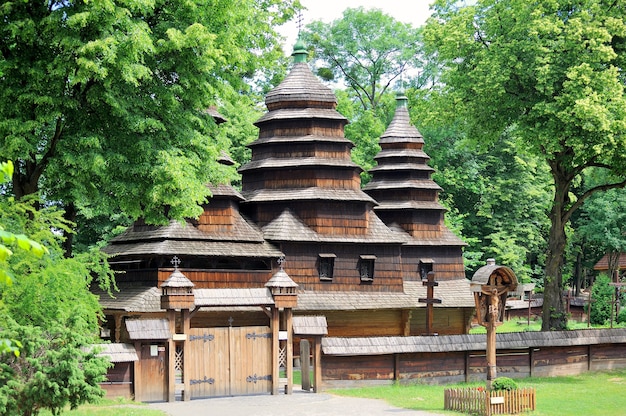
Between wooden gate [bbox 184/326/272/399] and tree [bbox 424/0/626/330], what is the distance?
1271 centimetres

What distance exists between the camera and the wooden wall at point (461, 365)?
25.8 meters

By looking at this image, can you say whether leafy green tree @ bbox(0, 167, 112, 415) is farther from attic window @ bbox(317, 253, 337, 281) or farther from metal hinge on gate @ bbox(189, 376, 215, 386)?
attic window @ bbox(317, 253, 337, 281)

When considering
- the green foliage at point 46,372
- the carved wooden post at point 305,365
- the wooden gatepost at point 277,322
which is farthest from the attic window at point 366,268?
the green foliage at point 46,372

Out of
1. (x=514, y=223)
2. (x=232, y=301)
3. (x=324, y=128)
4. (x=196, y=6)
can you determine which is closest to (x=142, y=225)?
(x=324, y=128)

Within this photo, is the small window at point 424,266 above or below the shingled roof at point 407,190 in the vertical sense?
below

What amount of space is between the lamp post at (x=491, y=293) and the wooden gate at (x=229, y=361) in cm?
590

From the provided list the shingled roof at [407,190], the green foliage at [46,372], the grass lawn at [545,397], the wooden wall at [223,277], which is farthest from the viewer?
the shingled roof at [407,190]

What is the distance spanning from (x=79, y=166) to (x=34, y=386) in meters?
7.02

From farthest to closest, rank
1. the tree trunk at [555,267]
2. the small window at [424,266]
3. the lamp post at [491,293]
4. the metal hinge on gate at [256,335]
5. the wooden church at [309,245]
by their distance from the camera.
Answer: the small window at [424,266] < the tree trunk at [555,267] < the wooden church at [309,245] < the metal hinge on gate at [256,335] < the lamp post at [491,293]

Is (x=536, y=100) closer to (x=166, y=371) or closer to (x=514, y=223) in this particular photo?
(x=166, y=371)

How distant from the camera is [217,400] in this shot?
2308 cm

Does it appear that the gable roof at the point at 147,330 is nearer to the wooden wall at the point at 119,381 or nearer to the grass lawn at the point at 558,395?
the wooden wall at the point at 119,381

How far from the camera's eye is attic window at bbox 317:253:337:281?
120 feet

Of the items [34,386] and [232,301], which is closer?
[34,386]
